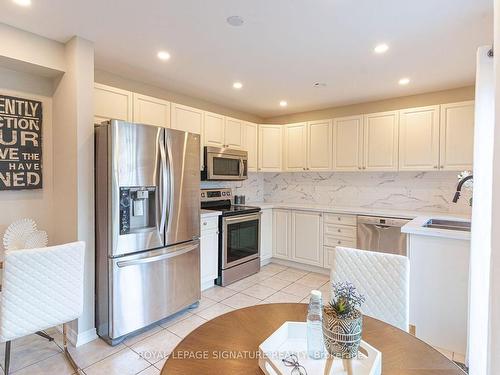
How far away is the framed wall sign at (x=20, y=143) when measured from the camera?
2.33 metres

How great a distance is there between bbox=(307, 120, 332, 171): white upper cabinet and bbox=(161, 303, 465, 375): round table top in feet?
10.6

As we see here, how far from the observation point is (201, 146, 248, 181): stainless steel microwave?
3.69 m

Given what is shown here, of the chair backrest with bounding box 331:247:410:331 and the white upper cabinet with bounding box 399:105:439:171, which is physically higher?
the white upper cabinet with bounding box 399:105:439:171

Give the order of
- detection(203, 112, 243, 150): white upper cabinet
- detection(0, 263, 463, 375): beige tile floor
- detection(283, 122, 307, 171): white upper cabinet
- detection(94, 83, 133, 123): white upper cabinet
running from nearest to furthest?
1. detection(0, 263, 463, 375): beige tile floor
2. detection(94, 83, 133, 123): white upper cabinet
3. detection(203, 112, 243, 150): white upper cabinet
4. detection(283, 122, 307, 171): white upper cabinet

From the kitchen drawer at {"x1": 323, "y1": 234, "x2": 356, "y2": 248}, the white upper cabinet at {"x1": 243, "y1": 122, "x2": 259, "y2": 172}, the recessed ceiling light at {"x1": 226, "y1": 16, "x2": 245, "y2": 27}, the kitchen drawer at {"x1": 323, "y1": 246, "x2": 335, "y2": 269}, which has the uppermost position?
the recessed ceiling light at {"x1": 226, "y1": 16, "x2": 245, "y2": 27}

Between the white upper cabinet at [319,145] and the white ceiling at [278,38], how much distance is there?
810mm

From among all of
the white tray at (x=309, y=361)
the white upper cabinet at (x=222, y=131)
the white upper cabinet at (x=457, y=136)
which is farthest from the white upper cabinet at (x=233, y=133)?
the white tray at (x=309, y=361)

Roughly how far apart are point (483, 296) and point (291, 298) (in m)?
1.92

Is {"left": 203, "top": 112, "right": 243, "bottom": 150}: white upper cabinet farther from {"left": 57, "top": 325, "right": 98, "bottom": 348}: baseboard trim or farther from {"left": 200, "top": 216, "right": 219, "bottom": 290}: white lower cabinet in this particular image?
{"left": 57, "top": 325, "right": 98, "bottom": 348}: baseboard trim

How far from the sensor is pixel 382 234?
343 cm

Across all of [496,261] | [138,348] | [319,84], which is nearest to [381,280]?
[496,261]

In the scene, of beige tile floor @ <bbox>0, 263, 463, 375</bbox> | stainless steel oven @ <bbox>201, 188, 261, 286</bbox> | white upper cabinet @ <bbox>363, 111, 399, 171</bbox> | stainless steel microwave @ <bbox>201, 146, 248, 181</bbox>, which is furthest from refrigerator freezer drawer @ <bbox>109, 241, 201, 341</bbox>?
white upper cabinet @ <bbox>363, 111, 399, 171</bbox>

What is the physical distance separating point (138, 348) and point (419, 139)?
Answer: 378cm

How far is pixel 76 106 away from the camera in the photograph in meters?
2.29
